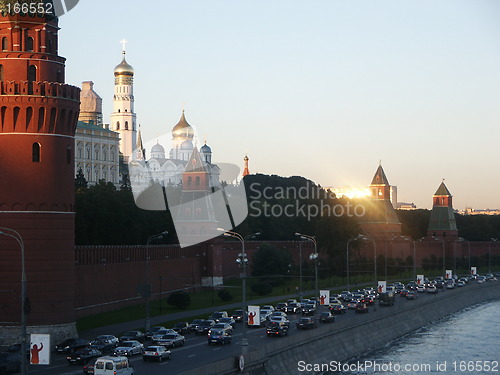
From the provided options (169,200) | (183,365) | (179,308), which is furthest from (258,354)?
(169,200)

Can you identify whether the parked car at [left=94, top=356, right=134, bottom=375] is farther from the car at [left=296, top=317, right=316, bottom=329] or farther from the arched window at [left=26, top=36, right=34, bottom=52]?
the car at [left=296, top=317, right=316, bottom=329]

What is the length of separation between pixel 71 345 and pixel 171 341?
595 cm

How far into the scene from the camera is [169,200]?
115000 mm

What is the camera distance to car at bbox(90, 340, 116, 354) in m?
55.4

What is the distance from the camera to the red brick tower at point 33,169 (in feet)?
197

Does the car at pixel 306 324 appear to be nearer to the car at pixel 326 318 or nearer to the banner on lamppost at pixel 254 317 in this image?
the car at pixel 326 318

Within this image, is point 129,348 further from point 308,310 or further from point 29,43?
point 308,310

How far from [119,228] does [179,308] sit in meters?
15.2

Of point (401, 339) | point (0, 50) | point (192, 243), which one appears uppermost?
point (0, 50)

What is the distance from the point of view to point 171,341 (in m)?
58.1

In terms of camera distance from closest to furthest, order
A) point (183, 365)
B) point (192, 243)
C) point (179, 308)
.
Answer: point (183, 365) → point (179, 308) → point (192, 243)

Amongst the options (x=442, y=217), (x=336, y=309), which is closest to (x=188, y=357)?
(x=336, y=309)

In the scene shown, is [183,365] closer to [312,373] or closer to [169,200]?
[312,373]

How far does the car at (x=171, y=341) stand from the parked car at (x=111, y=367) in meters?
12.7
